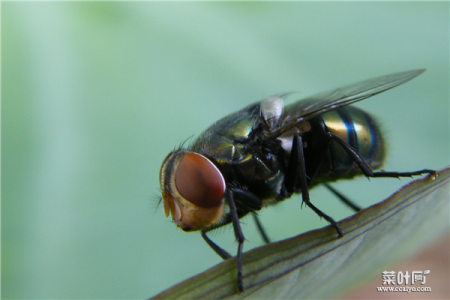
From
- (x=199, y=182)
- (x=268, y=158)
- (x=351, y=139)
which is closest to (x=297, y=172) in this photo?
(x=268, y=158)

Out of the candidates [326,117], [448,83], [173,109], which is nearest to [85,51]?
[173,109]

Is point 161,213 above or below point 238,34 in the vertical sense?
below

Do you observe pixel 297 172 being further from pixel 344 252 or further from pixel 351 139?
pixel 344 252

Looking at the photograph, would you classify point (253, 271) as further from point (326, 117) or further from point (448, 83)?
point (448, 83)

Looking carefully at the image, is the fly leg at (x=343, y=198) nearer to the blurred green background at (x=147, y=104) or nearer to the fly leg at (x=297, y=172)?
the blurred green background at (x=147, y=104)

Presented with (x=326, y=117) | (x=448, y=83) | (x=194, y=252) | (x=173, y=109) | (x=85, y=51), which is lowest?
(x=194, y=252)

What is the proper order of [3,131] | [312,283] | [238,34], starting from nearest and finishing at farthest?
[312,283] → [3,131] → [238,34]
